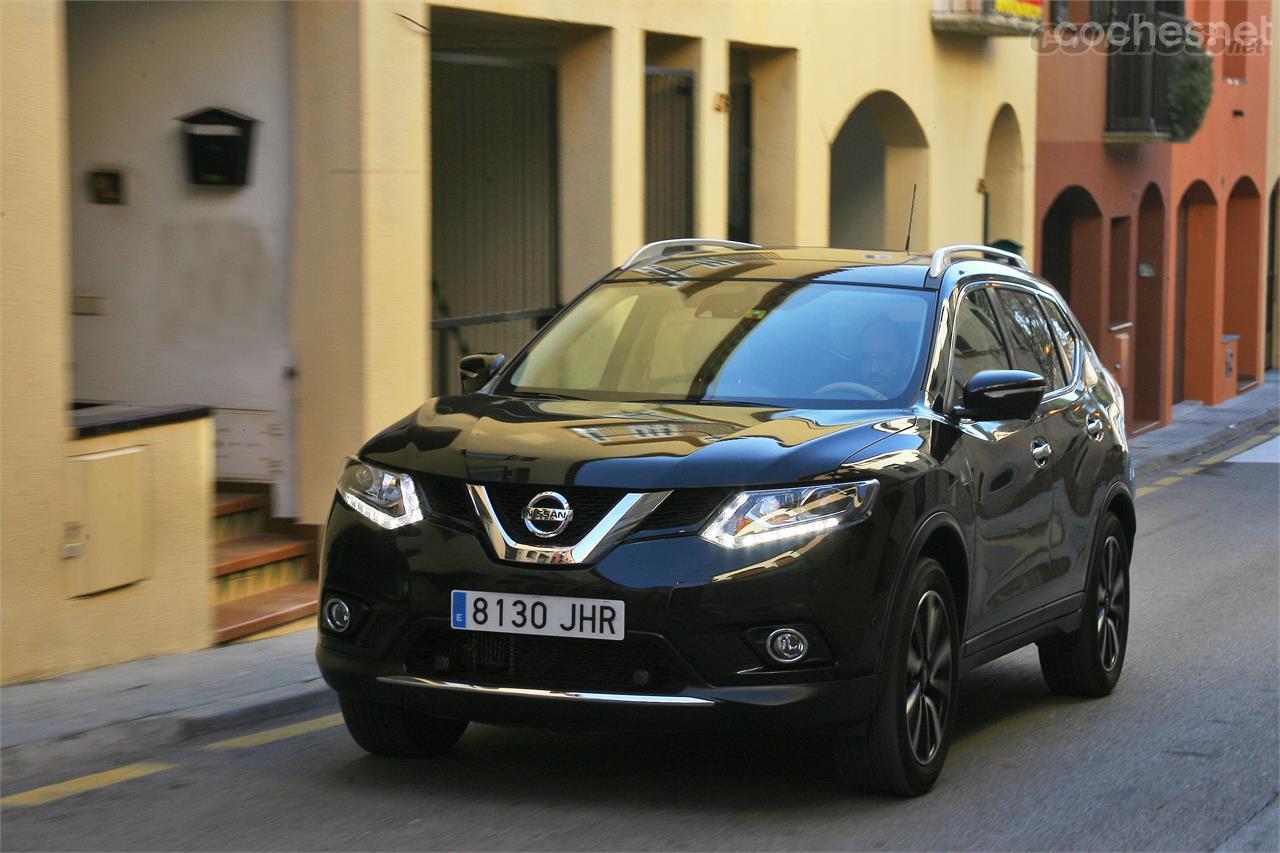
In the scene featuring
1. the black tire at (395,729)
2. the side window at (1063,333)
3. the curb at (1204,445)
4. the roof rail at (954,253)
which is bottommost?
the curb at (1204,445)

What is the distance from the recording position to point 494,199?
1322 cm

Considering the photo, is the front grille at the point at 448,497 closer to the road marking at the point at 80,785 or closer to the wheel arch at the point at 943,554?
the wheel arch at the point at 943,554

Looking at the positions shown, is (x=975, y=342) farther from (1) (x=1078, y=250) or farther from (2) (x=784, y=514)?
(1) (x=1078, y=250)

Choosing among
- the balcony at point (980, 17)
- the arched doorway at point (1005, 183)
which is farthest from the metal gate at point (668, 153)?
the arched doorway at point (1005, 183)

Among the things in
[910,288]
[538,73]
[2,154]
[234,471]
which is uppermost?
[538,73]

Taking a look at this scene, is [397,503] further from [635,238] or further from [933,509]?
[635,238]

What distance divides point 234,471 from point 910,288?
181 inches

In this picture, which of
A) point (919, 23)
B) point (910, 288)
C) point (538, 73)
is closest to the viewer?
point (910, 288)

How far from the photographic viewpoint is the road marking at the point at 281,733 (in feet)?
23.9

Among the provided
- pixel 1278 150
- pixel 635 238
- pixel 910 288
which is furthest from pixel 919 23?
pixel 1278 150

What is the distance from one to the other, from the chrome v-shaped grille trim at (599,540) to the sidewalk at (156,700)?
1.94 meters

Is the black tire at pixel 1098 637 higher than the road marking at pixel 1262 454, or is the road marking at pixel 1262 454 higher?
the black tire at pixel 1098 637

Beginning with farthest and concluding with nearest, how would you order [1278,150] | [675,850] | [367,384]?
[1278,150]
[367,384]
[675,850]

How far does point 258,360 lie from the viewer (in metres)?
10.7
